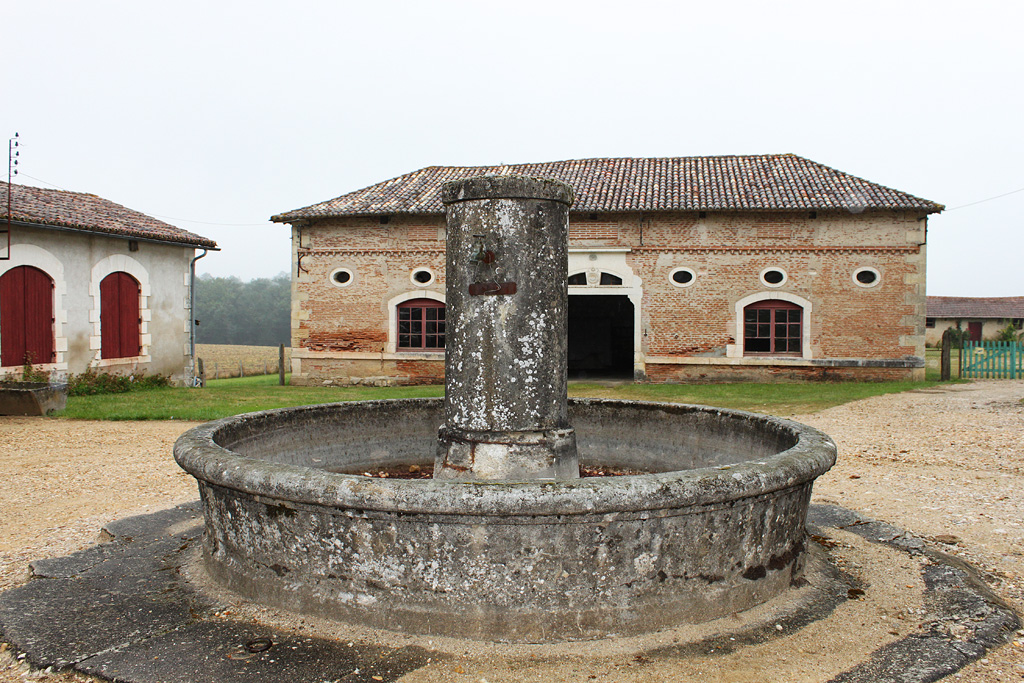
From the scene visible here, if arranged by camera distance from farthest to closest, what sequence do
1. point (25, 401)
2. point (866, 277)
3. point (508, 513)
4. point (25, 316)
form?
point (866, 277) → point (25, 316) → point (25, 401) → point (508, 513)

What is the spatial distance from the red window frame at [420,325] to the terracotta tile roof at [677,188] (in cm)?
229

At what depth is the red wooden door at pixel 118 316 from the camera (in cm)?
1472

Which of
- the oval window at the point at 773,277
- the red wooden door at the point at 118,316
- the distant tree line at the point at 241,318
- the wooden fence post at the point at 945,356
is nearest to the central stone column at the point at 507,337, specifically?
the red wooden door at the point at 118,316

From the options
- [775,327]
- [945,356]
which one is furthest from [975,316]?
[775,327]

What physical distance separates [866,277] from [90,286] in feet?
54.5

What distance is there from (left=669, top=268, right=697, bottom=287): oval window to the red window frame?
18.4 ft

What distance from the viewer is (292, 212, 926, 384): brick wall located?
1609 cm

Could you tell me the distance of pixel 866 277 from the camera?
53.0 feet

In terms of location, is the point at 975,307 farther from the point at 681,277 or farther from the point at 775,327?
the point at 681,277

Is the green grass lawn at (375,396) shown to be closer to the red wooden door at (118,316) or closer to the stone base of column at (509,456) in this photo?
the red wooden door at (118,316)

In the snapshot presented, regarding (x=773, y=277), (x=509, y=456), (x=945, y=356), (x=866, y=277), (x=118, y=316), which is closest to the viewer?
(x=509, y=456)

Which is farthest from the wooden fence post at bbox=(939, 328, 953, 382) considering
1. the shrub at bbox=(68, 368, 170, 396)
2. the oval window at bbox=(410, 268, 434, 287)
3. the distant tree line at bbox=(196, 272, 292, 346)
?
the distant tree line at bbox=(196, 272, 292, 346)

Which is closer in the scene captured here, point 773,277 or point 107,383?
point 107,383

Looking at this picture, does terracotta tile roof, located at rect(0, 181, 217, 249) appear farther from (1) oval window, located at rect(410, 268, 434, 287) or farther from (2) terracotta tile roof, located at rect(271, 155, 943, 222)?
(1) oval window, located at rect(410, 268, 434, 287)
